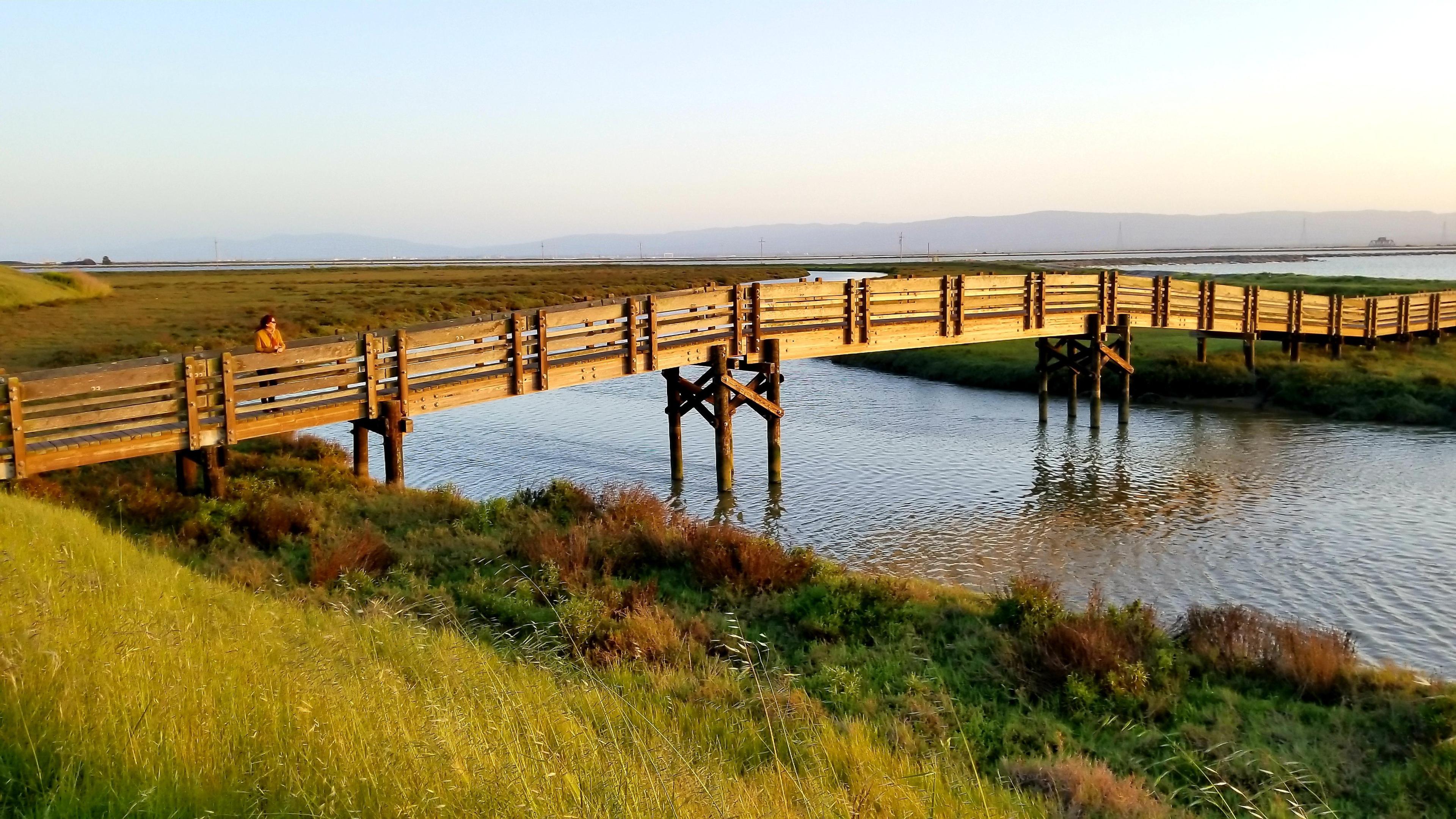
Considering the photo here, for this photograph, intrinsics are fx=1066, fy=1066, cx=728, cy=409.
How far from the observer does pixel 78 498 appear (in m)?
14.6

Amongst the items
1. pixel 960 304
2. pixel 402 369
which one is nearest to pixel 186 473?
pixel 402 369

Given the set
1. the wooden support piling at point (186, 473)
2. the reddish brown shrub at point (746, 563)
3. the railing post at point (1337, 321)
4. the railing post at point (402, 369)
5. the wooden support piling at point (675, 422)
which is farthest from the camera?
the railing post at point (1337, 321)

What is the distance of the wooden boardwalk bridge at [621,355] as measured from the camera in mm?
14234

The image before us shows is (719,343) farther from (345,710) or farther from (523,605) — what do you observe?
(345,710)

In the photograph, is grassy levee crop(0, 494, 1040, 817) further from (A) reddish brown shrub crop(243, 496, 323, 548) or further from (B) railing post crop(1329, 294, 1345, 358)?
(B) railing post crop(1329, 294, 1345, 358)

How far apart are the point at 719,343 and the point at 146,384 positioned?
1053cm

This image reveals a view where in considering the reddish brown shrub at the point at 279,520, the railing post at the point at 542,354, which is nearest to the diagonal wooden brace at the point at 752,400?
the railing post at the point at 542,354

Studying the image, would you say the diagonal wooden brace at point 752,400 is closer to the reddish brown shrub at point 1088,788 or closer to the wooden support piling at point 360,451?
the wooden support piling at point 360,451

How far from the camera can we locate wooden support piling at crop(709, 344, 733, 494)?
21.3 meters

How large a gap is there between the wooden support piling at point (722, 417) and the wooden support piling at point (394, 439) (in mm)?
6262

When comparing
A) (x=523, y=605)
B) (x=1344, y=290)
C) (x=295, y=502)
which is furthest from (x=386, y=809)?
(x=1344, y=290)

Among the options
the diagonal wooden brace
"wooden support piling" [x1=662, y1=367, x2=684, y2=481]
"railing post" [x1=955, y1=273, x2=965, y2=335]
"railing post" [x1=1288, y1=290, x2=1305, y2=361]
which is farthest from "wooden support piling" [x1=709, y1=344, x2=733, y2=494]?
"railing post" [x1=1288, y1=290, x2=1305, y2=361]

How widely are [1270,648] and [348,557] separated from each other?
31.8ft

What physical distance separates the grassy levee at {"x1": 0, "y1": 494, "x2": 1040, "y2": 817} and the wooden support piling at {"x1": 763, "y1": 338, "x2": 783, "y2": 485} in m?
13.4
